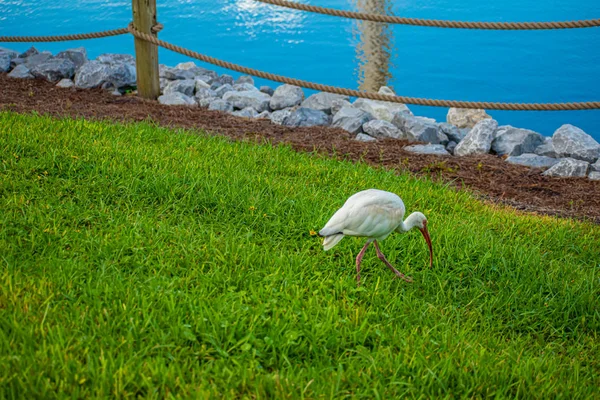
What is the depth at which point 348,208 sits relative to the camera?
269 cm

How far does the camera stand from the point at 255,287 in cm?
278

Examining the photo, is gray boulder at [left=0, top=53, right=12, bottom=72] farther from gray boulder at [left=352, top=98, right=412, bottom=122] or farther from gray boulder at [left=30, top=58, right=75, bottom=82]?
gray boulder at [left=352, top=98, right=412, bottom=122]

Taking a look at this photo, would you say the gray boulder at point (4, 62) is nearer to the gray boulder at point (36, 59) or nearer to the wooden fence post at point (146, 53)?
the gray boulder at point (36, 59)

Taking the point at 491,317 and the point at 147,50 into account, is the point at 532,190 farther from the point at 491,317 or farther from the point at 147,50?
the point at 147,50

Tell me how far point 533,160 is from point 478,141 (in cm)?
53

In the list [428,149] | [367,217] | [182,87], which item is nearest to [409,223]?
[367,217]

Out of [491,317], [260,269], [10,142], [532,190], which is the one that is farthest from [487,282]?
[10,142]

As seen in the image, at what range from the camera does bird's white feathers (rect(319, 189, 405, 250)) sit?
2.66 metres

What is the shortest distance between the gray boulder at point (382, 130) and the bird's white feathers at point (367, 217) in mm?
3407

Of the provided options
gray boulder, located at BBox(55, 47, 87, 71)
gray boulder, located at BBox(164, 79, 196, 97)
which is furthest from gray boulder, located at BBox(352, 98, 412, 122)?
gray boulder, located at BBox(55, 47, 87, 71)

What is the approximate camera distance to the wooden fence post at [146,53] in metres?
6.13

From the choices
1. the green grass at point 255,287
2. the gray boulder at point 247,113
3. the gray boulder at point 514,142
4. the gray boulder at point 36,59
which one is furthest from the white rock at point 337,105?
the gray boulder at point 36,59

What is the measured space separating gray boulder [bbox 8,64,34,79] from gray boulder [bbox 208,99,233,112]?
210 centimetres

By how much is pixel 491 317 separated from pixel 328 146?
9.32ft
